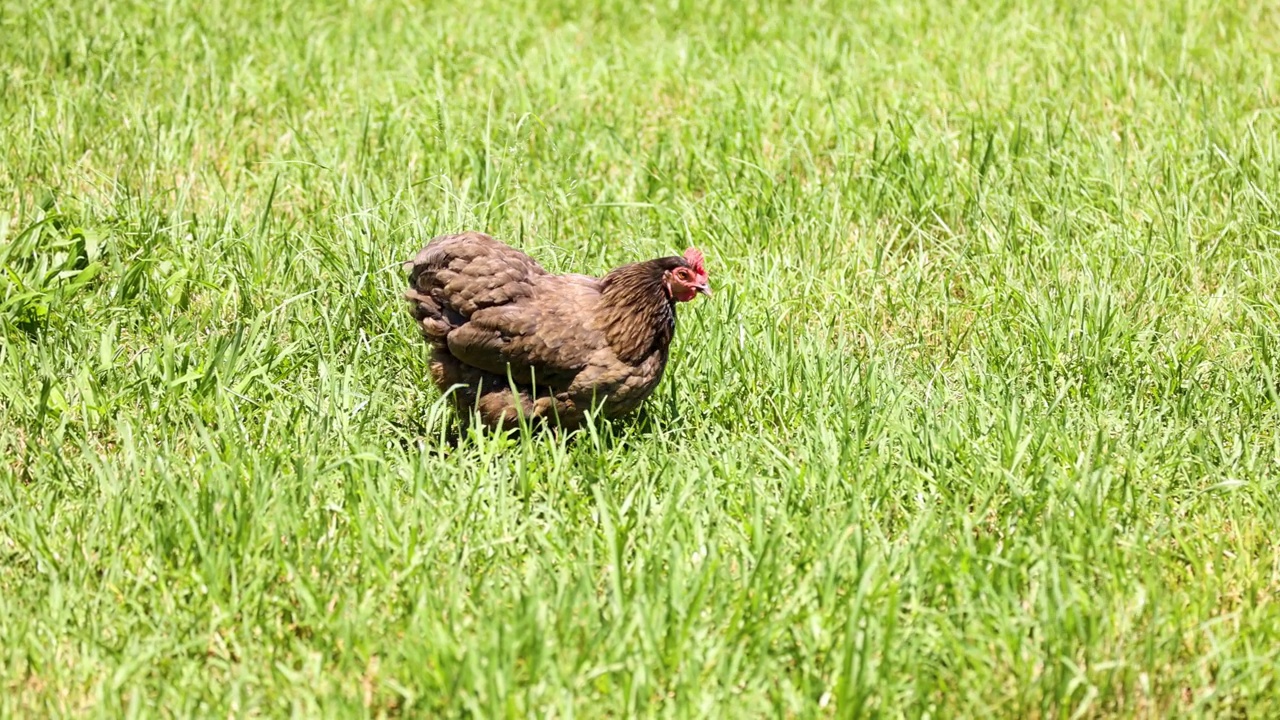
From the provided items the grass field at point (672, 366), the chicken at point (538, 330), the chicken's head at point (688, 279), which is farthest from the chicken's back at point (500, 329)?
the chicken's head at point (688, 279)

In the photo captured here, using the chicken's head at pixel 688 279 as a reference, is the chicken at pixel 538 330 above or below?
below

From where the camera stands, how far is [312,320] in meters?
4.69

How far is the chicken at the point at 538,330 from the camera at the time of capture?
13.2 feet

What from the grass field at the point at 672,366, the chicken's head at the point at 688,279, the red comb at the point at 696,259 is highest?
the red comb at the point at 696,259

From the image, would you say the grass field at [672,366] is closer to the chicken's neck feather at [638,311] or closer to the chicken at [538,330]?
the chicken at [538,330]

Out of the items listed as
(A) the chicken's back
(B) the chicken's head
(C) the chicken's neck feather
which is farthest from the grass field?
(B) the chicken's head

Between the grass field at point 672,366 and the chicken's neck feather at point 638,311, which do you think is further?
the chicken's neck feather at point 638,311

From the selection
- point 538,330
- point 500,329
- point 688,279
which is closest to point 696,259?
point 688,279

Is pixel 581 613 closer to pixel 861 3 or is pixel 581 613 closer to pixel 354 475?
pixel 354 475

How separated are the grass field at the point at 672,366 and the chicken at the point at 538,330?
0.46 feet

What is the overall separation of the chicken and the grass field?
0.14 metres

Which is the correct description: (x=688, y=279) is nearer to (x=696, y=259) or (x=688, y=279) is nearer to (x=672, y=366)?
(x=696, y=259)

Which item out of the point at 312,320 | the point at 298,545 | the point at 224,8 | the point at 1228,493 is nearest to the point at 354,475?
the point at 298,545

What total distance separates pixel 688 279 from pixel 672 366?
20.2 inches
